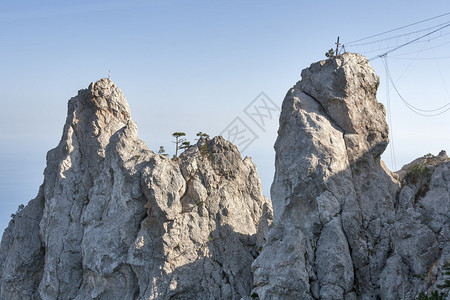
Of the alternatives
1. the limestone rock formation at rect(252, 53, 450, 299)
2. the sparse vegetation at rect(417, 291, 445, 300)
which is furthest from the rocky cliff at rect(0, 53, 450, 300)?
the sparse vegetation at rect(417, 291, 445, 300)

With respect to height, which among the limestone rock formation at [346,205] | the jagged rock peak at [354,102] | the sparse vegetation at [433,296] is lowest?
the sparse vegetation at [433,296]

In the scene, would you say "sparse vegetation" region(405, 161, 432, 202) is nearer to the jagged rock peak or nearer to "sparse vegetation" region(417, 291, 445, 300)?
the jagged rock peak

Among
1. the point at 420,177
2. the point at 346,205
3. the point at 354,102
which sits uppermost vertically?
the point at 354,102

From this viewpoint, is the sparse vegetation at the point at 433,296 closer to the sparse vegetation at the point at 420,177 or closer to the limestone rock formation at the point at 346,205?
the limestone rock formation at the point at 346,205

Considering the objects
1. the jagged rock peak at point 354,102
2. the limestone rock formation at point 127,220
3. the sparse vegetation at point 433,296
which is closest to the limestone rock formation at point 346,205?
the jagged rock peak at point 354,102

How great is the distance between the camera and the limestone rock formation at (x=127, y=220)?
43031 mm

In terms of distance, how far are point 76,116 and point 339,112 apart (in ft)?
101

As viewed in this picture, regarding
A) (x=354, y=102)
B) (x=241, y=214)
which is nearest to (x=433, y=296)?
(x=354, y=102)

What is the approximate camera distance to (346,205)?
37.2 metres

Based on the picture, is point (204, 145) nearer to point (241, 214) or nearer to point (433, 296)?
point (241, 214)

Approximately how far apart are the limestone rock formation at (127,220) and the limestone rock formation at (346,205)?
882 centimetres

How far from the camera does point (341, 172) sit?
38312mm

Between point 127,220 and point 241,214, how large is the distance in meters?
12.7

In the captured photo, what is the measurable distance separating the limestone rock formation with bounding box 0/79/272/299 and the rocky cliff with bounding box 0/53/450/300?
13 cm
